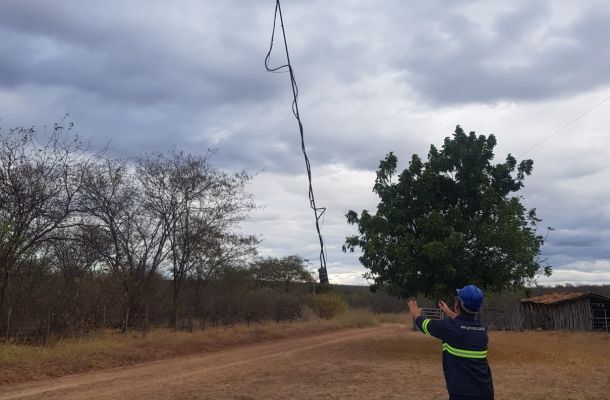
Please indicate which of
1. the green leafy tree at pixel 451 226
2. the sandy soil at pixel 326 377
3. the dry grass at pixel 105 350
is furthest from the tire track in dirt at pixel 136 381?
the green leafy tree at pixel 451 226

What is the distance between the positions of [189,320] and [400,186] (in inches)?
565

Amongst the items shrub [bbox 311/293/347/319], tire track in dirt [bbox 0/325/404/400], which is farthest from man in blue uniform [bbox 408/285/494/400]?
shrub [bbox 311/293/347/319]

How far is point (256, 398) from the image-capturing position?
10.6 meters

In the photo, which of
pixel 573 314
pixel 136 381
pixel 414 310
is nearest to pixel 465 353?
pixel 414 310

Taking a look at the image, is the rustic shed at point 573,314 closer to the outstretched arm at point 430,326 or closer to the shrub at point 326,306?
the shrub at point 326,306

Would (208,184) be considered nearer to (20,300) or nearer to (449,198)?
(20,300)

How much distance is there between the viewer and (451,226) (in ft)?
62.2

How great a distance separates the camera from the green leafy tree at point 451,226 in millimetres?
18984

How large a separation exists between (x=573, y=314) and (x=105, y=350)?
107 ft

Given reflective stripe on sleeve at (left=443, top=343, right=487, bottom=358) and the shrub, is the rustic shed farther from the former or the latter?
reflective stripe on sleeve at (left=443, top=343, right=487, bottom=358)

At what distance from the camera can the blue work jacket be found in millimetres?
4734

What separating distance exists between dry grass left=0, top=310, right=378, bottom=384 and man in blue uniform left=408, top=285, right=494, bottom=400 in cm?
1186

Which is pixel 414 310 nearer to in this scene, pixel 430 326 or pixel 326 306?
pixel 430 326

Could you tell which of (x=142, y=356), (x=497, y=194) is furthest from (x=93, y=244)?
(x=497, y=194)
